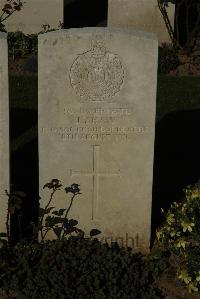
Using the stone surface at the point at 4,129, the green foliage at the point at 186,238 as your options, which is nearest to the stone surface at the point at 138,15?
the green foliage at the point at 186,238

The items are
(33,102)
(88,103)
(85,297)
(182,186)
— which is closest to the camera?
(85,297)

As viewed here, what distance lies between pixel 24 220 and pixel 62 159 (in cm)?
115

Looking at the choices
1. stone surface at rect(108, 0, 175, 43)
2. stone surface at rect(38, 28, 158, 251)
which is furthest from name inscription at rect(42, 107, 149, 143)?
stone surface at rect(108, 0, 175, 43)

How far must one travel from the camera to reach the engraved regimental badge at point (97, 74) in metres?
6.33

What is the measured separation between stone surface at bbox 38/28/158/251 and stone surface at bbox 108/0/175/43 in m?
7.68

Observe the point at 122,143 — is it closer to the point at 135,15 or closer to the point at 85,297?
the point at 85,297

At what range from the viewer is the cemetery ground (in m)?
8.03

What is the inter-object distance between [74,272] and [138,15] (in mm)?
8644

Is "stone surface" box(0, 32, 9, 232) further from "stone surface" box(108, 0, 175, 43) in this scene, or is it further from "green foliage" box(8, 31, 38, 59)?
"stone surface" box(108, 0, 175, 43)

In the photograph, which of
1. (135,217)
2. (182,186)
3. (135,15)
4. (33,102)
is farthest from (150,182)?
(135,15)

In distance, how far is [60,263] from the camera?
6324 millimetres

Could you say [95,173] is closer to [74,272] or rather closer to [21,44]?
[74,272]

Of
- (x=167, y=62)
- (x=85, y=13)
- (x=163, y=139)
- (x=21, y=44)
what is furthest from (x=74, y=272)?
(x=85, y=13)

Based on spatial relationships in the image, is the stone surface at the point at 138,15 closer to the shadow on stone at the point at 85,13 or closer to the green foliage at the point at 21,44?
the green foliage at the point at 21,44
